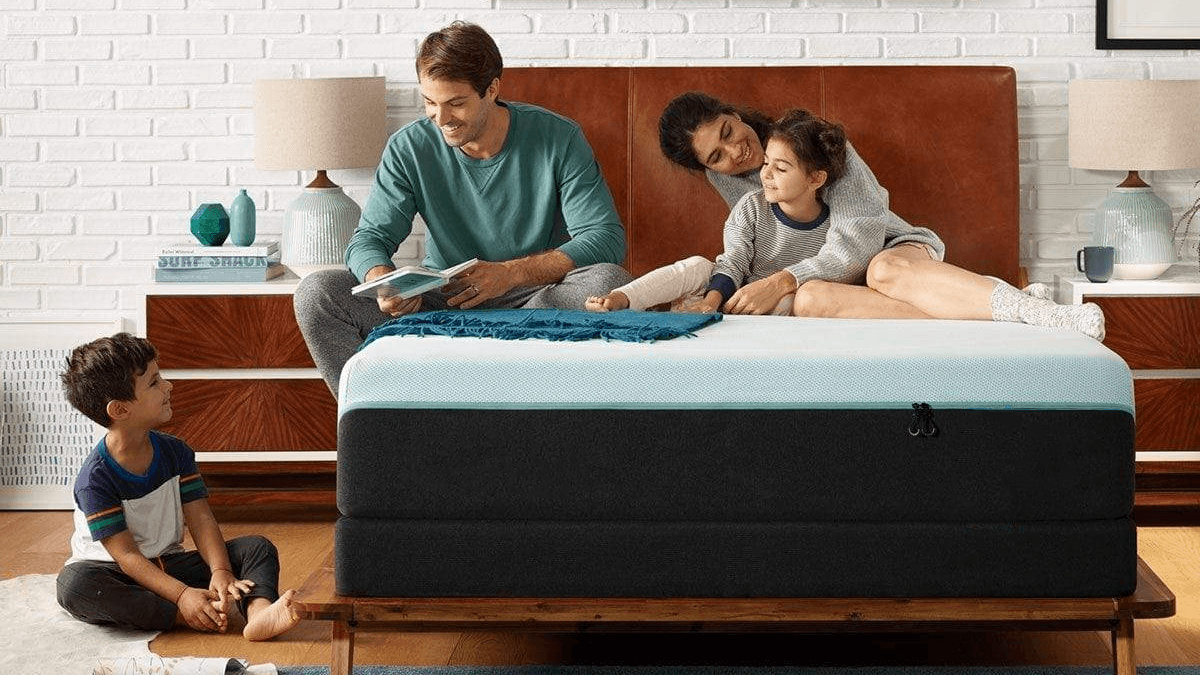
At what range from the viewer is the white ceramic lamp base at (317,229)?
3645mm

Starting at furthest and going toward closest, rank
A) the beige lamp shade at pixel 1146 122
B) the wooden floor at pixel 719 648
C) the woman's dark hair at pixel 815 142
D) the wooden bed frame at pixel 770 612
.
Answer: the beige lamp shade at pixel 1146 122 < the woman's dark hair at pixel 815 142 < the wooden floor at pixel 719 648 < the wooden bed frame at pixel 770 612

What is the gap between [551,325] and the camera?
238 cm

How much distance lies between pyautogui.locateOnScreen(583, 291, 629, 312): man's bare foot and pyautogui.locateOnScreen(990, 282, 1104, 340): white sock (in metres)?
0.72

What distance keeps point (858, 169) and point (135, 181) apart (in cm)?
200

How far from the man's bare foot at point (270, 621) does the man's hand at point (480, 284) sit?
2.20ft

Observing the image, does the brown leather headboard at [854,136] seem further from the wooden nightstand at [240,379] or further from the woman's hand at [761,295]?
the wooden nightstand at [240,379]

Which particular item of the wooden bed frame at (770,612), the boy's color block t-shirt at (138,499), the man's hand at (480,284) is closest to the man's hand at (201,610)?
the boy's color block t-shirt at (138,499)

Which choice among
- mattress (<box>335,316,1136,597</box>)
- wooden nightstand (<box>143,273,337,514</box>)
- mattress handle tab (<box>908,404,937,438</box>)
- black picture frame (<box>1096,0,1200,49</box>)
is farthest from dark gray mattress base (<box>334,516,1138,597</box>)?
black picture frame (<box>1096,0,1200,49</box>)

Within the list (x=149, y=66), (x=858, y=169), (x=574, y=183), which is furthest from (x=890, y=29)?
(x=149, y=66)

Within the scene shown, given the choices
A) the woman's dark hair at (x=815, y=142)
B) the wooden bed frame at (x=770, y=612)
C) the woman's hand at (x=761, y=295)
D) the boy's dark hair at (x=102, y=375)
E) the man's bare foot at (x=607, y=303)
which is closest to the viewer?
the wooden bed frame at (x=770, y=612)

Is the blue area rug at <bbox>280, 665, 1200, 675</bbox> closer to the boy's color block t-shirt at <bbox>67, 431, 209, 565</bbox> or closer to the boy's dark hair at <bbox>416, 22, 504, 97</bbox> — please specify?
the boy's color block t-shirt at <bbox>67, 431, 209, 565</bbox>

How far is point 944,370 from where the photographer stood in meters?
2.17

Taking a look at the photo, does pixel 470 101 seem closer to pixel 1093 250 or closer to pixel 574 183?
pixel 574 183

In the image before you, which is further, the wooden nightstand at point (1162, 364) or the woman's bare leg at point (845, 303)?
the wooden nightstand at point (1162, 364)
